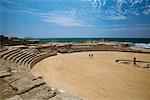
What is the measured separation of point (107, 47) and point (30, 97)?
24.0 meters

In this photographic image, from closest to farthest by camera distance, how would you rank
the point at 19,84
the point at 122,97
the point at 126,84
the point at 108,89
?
the point at 19,84 → the point at 122,97 → the point at 108,89 → the point at 126,84

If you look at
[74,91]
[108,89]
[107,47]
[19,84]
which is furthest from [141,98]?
[107,47]

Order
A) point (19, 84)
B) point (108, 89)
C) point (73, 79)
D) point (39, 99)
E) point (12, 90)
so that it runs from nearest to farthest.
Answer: point (39, 99) → point (12, 90) → point (19, 84) → point (108, 89) → point (73, 79)

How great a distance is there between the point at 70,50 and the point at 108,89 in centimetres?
1680

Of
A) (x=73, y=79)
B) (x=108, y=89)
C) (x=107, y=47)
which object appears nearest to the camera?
(x=108, y=89)

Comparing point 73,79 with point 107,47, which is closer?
point 73,79

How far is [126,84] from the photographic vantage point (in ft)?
30.7

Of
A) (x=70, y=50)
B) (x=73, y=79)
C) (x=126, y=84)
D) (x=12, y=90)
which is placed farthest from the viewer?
(x=70, y=50)

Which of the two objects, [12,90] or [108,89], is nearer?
[12,90]

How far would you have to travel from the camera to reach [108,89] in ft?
27.4

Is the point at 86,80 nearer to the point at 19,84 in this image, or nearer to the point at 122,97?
the point at 122,97

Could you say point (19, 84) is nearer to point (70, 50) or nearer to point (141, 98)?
point (141, 98)

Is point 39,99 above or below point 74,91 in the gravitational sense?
above

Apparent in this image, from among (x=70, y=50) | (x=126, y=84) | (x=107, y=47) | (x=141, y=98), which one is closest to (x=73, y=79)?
(x=126, y=84)
